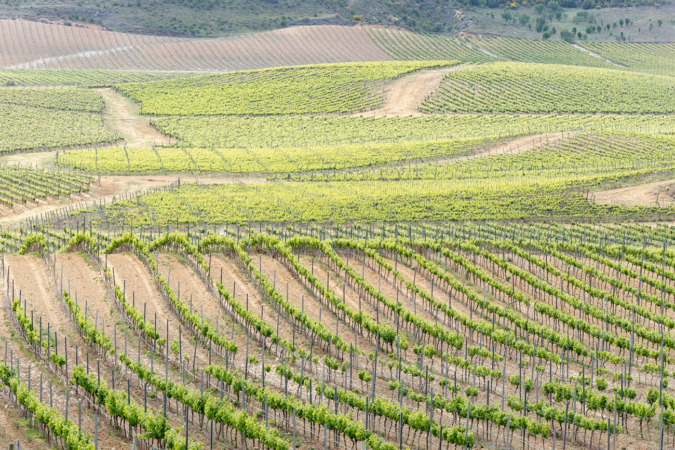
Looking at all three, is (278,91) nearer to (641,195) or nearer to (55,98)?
(55,98)

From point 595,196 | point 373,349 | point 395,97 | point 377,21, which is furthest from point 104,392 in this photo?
point 377,21

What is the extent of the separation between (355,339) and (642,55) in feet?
519

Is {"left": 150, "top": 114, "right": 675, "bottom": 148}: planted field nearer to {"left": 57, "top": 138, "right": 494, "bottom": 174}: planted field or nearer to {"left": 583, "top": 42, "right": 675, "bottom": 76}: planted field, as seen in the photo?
{"left": 57, "top": 138, "right": 494, "bottom": 174}: planted field

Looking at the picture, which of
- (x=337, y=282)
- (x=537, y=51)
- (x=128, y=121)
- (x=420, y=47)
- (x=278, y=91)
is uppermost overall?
(x=420, y=47)

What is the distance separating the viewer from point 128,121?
10719 cm

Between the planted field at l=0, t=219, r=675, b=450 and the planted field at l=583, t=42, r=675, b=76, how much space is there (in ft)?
416

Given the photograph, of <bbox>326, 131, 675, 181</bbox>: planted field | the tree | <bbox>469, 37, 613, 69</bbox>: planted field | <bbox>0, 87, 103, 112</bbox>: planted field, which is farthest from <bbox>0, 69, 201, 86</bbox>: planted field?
the tree

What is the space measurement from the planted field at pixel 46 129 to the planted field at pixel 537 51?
96.2 metres

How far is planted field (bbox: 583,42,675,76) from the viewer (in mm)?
159500

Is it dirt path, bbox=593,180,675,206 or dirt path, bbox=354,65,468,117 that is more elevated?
dirt path, bbox=354,65,468,117

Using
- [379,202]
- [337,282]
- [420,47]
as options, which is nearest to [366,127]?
[379,202]

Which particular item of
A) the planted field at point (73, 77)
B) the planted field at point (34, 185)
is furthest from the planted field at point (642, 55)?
the planted field at point (34, 185)

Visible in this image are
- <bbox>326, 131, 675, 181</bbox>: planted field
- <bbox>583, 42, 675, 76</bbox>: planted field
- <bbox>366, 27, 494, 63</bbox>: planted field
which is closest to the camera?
<bbox>326, 131, 675, 181</bbox>: planted field

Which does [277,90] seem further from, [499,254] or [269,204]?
[499,254]
